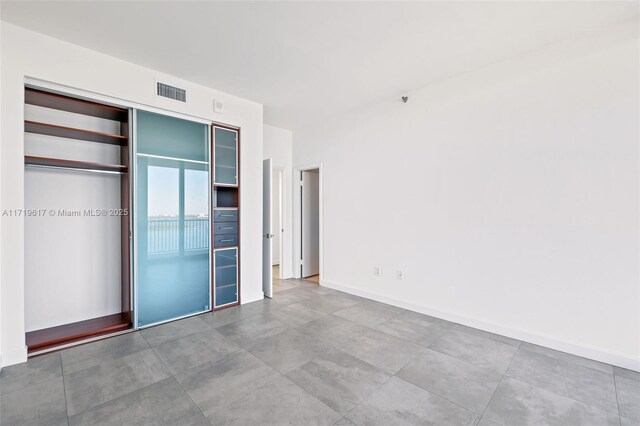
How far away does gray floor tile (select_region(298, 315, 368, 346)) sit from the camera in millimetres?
3172

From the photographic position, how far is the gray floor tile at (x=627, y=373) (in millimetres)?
2460

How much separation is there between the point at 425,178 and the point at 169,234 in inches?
131

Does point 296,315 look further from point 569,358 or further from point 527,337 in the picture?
point 569,358

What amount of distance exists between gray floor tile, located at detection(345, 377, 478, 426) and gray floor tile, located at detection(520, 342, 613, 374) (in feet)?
4.76

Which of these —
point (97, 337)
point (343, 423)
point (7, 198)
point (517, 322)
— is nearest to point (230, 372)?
A: point (343, 423)

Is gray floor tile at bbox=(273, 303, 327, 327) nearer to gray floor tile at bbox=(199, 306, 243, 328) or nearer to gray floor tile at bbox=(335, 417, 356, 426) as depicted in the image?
gray floor tile at bbox=(199, 306, 243, 328)

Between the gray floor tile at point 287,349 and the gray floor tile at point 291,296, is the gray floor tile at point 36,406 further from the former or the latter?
the gray floor tile at point 291,296

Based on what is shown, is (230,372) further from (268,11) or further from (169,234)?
(268,11)

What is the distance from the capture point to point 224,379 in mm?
2404

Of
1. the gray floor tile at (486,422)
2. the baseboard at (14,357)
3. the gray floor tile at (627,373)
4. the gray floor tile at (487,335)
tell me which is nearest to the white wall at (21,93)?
the baseboard at (14,357)

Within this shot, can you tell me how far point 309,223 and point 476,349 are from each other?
368 centimetres

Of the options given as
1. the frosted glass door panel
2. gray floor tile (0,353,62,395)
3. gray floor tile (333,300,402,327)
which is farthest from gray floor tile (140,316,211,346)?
the frosted glass door panel

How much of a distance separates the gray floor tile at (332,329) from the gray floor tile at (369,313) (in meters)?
0.14

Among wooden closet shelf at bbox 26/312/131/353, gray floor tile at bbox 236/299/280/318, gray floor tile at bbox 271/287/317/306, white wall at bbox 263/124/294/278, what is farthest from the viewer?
white wall at bbox 263/124/294/278
